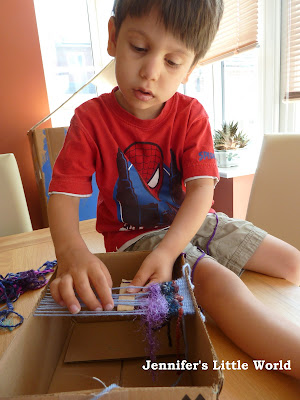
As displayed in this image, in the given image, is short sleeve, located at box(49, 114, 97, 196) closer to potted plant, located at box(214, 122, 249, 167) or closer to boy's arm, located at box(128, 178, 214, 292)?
boy's arm, located at box(128, 178, 214, 292)

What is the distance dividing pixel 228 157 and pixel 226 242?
1118 mm

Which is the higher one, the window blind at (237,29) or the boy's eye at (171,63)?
the window blind at (237,29)

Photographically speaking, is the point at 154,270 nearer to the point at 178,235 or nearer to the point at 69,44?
the point at 178,235

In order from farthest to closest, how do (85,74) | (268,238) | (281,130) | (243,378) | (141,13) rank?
(85,74)
(281,130)
(268,238)
(141,13)
(243,378)

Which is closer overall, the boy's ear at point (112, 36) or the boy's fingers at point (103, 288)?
the boy's fingers at point (103, 288)

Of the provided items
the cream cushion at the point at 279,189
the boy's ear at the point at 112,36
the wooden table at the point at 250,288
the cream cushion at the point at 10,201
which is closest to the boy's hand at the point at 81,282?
the wooden table at the point at 250,288

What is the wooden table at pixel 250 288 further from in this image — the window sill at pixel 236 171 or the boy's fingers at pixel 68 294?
the window sill at pixel 236 171

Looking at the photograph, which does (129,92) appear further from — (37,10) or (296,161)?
(37,10)

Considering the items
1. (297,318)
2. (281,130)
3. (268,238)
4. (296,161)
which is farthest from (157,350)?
(281,130)

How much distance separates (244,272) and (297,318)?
18 cm

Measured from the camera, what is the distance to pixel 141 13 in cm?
59

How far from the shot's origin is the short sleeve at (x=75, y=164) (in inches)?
26.0

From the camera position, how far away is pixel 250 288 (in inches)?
23.3

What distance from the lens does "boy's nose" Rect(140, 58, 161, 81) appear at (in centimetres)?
59
